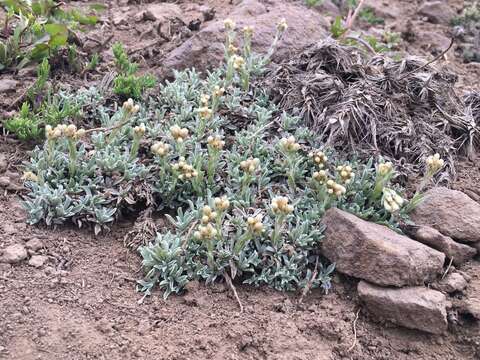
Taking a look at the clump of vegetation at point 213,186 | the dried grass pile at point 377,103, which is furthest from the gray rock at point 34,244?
the dried grass pile at point 377,103

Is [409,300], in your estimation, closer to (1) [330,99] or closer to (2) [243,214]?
(2) [243,214]

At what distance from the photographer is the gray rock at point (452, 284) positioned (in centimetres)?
316

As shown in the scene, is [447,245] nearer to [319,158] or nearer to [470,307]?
[470,307]

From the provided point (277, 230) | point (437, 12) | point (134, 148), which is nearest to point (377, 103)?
point (277, 230)

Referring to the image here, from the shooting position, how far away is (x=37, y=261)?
3.06 metres

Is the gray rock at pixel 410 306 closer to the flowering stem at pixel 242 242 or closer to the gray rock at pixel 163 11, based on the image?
the flowering stem at pixel 242 242

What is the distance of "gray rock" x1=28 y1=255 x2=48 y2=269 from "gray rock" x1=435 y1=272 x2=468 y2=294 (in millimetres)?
2087

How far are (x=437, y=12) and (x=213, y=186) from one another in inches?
164

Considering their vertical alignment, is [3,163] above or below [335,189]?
below

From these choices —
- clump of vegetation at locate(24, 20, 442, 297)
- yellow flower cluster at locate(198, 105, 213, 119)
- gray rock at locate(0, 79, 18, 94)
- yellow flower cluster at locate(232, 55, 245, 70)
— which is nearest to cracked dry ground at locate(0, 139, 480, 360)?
clump of vegetation at locate(24, 20, 442, 297)

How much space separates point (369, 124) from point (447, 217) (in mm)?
880

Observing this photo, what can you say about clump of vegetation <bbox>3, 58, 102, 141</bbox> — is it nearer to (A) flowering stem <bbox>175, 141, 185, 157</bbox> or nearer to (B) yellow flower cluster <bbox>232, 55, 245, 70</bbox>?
(A) flowering stem <bbox>175, 141, 185, 157</bbox>

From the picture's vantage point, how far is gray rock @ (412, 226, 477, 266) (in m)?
3.30

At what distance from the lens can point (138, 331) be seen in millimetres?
2809
